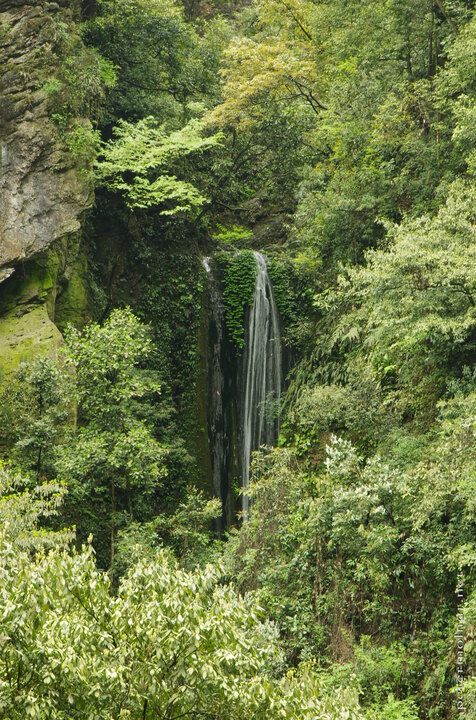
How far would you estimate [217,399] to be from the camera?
773 inches

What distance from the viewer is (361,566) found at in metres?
10.9

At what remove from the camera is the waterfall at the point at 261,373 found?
1884 cm

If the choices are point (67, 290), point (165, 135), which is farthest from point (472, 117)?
point (67, 290)

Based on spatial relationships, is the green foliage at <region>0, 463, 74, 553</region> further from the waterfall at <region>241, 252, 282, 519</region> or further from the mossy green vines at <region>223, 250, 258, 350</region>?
the mossy green vines at <region>223, 250, 258, 350</region>

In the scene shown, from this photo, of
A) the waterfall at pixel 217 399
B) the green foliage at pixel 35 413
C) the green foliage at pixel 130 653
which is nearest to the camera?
the green foliage at pixel 130 653

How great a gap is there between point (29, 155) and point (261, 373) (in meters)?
8.21

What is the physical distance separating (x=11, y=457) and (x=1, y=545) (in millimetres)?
7998

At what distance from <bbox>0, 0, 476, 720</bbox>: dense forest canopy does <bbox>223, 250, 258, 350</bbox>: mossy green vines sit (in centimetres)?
6

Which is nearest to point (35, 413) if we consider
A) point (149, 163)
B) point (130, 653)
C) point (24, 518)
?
point (24, 518)

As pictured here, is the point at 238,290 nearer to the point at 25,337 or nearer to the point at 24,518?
the point at 25,337

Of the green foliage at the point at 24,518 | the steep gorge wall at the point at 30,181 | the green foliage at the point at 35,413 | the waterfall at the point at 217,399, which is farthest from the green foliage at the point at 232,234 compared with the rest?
the green foliage at the point at 24,518

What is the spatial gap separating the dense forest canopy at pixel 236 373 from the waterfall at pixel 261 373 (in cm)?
22

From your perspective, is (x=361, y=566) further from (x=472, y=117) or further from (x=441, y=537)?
(x=472, y=117)

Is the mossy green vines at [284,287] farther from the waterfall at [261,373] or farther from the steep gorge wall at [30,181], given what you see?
the steep gorge wall at [30,181]
